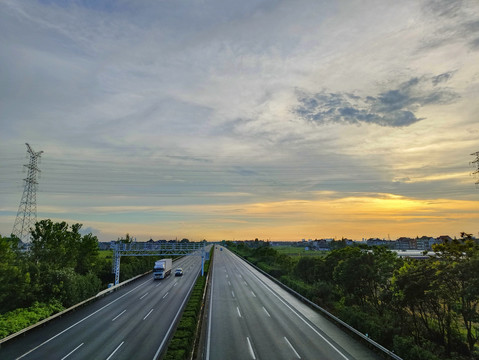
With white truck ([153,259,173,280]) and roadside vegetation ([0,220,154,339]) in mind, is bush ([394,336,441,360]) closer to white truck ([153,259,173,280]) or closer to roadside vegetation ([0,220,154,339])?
roadside vegetation ([0,220,154,339])

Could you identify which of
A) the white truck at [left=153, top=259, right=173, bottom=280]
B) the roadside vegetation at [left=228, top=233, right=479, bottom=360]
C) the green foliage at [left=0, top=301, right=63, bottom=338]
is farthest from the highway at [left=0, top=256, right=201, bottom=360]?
the white truck at [left=153, top=259, right=173, bottom=280]

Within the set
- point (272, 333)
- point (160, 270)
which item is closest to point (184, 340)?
point (272, 333)

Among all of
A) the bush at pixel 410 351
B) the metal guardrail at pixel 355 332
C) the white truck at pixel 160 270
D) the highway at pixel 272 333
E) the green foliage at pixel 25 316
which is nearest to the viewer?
the bush at pixel 410 351

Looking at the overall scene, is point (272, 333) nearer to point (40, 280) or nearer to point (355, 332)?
point (355, 332)

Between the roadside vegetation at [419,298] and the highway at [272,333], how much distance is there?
94.9 inches

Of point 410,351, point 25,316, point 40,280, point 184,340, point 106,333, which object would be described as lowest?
point 106,333

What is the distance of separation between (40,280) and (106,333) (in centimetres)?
1502

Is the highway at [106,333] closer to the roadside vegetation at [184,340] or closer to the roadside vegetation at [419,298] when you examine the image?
the roadside vegetation at [184,340]

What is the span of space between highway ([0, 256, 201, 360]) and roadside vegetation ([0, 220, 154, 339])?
179 centimetres

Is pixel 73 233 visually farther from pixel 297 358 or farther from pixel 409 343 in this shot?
pixel 409 343

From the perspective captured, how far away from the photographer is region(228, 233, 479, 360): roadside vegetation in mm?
18594

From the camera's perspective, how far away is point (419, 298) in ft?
71.6

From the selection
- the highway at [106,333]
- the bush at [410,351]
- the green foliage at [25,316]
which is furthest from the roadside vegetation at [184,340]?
the green foliage at [25,316]

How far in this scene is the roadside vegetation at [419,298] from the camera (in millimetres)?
18594
